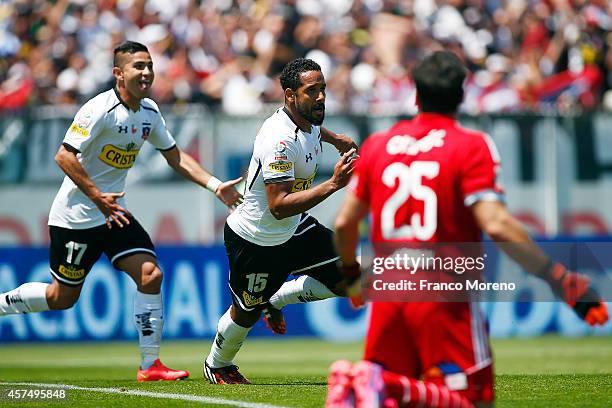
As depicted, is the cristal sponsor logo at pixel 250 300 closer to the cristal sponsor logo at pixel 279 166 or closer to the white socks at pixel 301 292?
the white socks at pixel 301 292

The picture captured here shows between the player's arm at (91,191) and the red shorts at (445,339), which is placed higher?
the player's arm at (91,191)

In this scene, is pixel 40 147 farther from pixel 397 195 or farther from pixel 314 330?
pixel 397 195

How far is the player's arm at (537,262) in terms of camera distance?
17.2 ft

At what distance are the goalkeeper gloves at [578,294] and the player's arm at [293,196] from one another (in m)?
3.00

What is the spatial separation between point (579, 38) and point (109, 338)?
31.2 ft

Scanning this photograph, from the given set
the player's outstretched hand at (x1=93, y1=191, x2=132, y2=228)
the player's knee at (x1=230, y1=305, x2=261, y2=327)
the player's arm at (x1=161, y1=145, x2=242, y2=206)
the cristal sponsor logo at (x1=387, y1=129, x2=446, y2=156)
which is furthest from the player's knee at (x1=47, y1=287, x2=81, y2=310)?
the cristal sponsor logo at (x1=387, y1=129, x2=446, y2=156)

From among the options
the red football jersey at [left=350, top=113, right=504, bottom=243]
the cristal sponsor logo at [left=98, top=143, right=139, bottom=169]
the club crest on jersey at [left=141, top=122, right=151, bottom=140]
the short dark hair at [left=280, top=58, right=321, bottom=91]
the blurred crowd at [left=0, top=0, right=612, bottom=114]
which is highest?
the blurred crowd at [left=0, top=0, right=612, bottom=114]

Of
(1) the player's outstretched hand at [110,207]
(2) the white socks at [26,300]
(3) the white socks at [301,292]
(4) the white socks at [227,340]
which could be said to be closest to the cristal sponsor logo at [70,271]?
(2) the white socks at [26,300]

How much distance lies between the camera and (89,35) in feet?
66.0

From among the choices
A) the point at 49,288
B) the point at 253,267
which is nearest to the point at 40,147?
the point at 49,288

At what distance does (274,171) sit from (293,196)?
0.86 feet

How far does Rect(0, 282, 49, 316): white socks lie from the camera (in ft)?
33.5

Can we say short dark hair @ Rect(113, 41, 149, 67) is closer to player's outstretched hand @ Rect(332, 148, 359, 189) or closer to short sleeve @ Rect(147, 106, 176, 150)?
short sleeve @ Rect(147, 106, 176, 150)

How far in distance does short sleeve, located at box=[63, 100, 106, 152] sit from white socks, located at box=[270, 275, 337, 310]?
2078 millimetres
